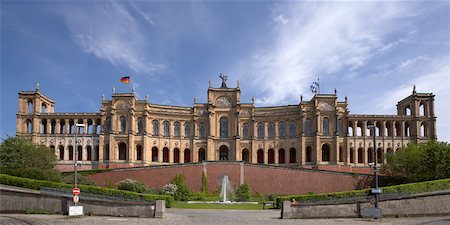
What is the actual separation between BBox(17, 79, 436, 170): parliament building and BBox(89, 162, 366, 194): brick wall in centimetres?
1081

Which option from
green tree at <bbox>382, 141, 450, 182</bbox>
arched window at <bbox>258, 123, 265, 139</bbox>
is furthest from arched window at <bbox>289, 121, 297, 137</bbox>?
green tree at <bbox>382, 141, 450, 182</bbox>

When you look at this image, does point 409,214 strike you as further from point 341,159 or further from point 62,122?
point 62,122

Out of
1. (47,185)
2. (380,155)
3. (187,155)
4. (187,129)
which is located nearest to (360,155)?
(380,155)

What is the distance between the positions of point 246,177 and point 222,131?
694 inches

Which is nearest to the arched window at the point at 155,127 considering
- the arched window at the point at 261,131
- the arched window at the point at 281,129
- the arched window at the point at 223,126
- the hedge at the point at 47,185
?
the arched window at the point at 223,126

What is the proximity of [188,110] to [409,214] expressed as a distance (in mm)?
53453

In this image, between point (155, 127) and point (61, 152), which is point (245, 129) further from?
point (61, 152)

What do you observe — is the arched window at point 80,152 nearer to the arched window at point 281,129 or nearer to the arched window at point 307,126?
the arched window at point 281,129

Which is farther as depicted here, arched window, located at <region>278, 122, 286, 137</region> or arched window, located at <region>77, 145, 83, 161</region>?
arched window, located at <region>278, 122, 286, 137</region>

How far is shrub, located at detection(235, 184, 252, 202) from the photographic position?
175 feet

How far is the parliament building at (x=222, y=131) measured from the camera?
7281 centimetres

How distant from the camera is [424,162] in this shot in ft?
163

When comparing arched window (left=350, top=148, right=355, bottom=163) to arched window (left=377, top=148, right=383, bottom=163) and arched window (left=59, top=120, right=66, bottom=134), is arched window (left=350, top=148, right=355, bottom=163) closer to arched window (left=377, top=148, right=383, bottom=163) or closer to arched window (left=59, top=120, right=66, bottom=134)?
arched window (left=377, top=148, right=383, bottom=163)

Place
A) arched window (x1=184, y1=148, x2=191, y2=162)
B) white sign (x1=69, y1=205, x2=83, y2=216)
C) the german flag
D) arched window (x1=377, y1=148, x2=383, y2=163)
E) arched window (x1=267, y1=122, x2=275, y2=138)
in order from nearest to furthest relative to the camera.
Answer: white sign (x1=69, y1=205, x2=83, y2=216)
the german flag
arched window (x1=377, y1=148, x2=383, y2=163)
arched window (x1=267, y1=122, x2=275, y2=138)
arched window (x1=184, y1=148, x2=191, y2=162)
